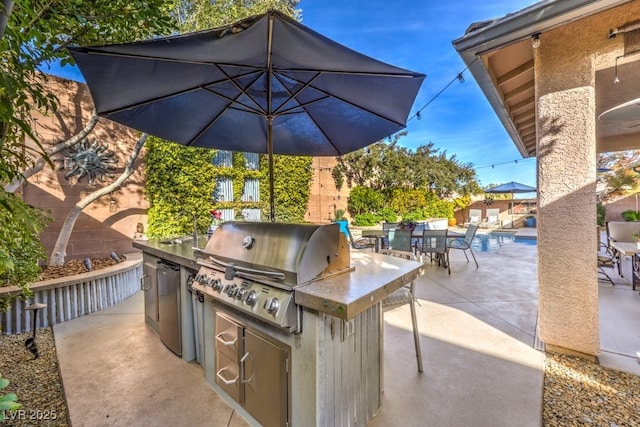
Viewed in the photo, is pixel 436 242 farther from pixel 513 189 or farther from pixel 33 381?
pixel 513 189

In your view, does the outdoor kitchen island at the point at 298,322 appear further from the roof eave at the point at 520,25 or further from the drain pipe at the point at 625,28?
the drain pipe at the point at 625,28

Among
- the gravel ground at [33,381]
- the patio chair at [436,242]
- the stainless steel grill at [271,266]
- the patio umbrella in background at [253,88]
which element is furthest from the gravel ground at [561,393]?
the patio chair at [436,242]

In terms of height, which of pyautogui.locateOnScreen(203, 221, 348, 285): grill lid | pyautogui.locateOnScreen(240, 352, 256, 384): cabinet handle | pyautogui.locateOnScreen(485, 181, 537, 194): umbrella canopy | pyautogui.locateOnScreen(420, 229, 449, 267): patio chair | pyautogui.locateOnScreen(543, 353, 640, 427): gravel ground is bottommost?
pyautogui.locateOnScreen(543, 353, 640, 427): gravel ground

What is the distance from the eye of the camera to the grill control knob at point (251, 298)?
1.58m

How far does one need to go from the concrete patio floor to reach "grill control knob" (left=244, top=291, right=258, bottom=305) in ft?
3.23

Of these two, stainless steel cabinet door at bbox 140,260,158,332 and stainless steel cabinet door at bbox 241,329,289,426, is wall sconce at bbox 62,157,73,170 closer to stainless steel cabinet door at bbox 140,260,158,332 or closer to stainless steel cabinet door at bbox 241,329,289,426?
stainless steel cabinet door at bbox 140,260,158,332

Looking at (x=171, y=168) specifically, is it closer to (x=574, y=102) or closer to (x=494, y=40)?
(x=494, y=40)

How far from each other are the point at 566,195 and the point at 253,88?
2938 mm

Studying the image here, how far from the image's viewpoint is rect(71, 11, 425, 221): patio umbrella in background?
1.54 metres

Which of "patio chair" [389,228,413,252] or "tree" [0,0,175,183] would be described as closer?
"tree" [0,0,175,183]

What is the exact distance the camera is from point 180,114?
262 centimetres

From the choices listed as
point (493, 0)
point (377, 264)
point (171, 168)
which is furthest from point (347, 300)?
point (171, 168)

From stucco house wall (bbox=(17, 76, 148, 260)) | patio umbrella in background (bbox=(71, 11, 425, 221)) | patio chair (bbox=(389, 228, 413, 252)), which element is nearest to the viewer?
patio umbrella in background (bbox=(71, 11, 425, 221))

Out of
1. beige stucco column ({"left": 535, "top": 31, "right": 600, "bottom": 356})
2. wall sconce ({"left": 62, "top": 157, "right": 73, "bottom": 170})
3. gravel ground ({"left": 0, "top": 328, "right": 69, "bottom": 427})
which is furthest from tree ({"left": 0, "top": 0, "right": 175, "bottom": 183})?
wall sconce ({"left": 62, "top": 157, "right": 73, "bottom": 170})
